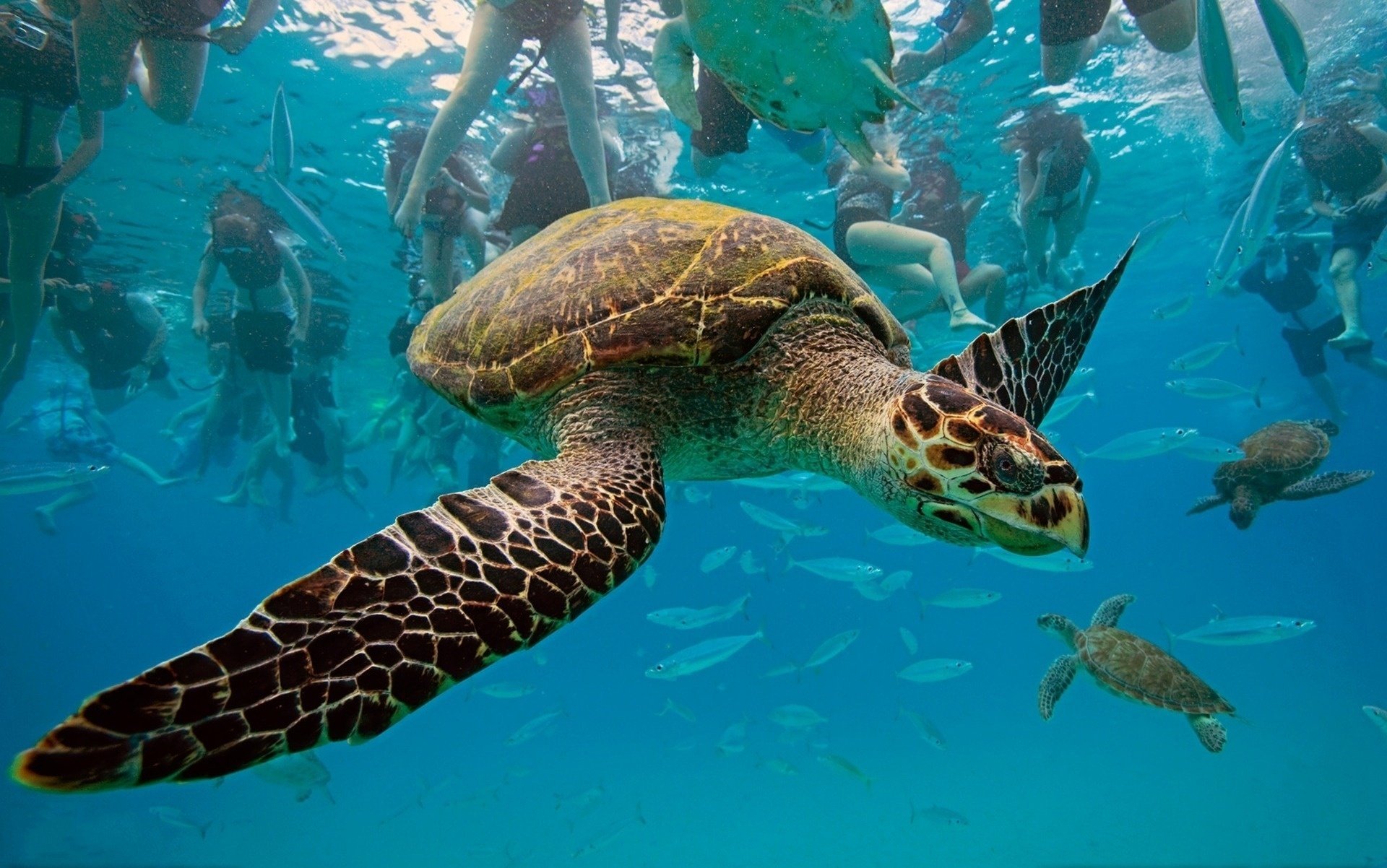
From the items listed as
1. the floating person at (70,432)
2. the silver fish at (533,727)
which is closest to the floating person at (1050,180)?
the silver fish at (533,727)

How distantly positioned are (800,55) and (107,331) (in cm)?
→ 1624

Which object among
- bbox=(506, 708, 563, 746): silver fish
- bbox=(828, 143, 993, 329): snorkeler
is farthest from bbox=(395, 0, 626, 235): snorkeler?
bbox=(506, 708, 563, 746): silver fish

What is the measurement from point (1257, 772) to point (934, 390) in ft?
130

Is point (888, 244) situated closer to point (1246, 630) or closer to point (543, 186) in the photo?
point (543, 186)

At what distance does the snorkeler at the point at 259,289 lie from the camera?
1045cm

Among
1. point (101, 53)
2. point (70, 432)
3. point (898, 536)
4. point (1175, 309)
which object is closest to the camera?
point (101, 53)

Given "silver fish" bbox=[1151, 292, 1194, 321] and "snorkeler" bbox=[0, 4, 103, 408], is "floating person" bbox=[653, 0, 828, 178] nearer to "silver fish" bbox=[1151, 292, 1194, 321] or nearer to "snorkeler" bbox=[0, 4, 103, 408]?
"snorkeler" bbox=[0, 4, 103, 408]

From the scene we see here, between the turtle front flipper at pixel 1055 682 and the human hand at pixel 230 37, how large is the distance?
433 inches

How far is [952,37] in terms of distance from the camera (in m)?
8.59

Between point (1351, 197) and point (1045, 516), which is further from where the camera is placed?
point (1351, 197)

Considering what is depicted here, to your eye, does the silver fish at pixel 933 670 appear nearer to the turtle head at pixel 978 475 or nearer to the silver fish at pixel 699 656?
the silver fish at pixel 699 656

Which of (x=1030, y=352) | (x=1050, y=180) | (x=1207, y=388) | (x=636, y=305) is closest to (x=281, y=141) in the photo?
(x=636, y=305)

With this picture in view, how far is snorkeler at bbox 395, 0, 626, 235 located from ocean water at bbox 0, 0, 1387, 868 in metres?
3.49

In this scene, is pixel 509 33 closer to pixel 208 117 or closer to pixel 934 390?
pixel 934 390
